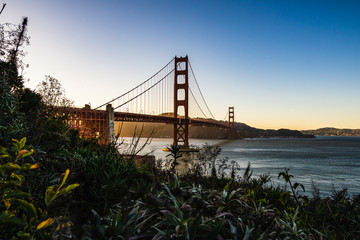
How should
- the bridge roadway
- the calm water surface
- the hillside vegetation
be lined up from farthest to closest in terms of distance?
the calm water surface < the bridge roadway < the hillside vegetation

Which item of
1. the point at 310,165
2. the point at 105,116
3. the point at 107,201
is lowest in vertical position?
the point at 310,165

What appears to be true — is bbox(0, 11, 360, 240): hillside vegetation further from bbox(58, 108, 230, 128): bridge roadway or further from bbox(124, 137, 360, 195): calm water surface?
bbox(58, 108, 230, 128): bridge roadway

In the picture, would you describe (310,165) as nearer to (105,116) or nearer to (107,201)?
(105,116)

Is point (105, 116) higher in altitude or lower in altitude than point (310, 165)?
higher

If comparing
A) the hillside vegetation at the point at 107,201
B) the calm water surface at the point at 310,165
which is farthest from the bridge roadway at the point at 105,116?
the calm water surface at the point at 310,165

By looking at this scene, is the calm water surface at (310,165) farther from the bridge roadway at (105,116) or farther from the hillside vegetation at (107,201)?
the bridge roadway at (105,116)

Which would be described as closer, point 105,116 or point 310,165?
point 105,116

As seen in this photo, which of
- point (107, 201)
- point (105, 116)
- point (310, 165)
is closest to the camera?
point (107, 201)

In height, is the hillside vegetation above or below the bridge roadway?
below

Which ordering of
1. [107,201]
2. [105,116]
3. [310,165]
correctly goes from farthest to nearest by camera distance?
[310,165]
[105,116]
[107,201]

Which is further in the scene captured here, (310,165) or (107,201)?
(310,165)

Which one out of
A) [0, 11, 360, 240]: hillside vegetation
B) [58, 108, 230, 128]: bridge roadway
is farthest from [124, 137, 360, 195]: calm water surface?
[58, 108, 230, 128]: bridge roadway

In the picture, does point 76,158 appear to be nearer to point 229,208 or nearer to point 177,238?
point 229,208

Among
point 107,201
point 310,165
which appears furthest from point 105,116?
point 310,165
